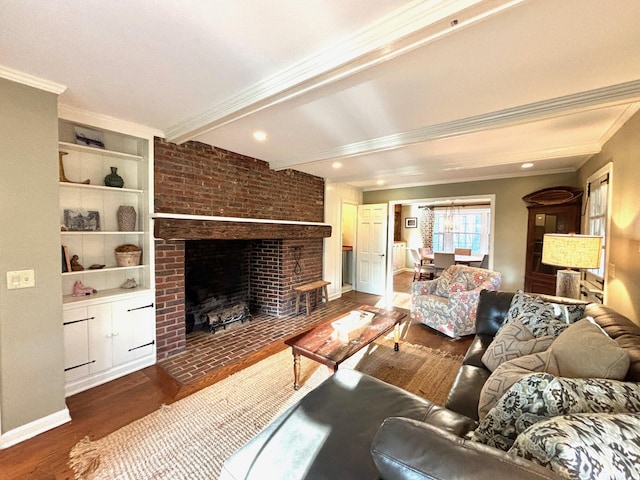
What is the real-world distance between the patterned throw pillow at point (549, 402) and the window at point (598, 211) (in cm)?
250

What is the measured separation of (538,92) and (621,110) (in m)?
0.92

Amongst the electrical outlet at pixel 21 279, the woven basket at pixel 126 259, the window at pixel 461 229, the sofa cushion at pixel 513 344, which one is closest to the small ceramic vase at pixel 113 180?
the woven basket at pixel 126 259

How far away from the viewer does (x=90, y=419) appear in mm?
1939

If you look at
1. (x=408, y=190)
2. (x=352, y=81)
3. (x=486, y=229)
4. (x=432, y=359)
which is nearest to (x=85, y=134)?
(x=352, y=81)

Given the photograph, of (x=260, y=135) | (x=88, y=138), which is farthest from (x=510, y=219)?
(x=88, y=138)

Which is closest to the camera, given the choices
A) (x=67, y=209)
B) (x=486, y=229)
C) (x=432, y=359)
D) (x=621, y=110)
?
(x=621, y=110)

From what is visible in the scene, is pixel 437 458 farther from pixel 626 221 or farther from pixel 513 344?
pixel 626 221

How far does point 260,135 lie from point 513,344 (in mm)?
2779

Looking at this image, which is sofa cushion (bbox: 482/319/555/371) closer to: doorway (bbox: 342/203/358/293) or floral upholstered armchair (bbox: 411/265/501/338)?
floral upholstered armchair (bbox: 411/265/501/338)

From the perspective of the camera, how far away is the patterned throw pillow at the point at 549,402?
2.73 ft

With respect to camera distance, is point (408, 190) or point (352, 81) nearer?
point (352, 81)

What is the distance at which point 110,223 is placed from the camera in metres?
2.63

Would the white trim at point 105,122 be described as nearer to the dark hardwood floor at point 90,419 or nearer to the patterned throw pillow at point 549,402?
the dark hardwood floor at point 90,419

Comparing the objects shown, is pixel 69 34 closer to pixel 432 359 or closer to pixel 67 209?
pixel 67 209
